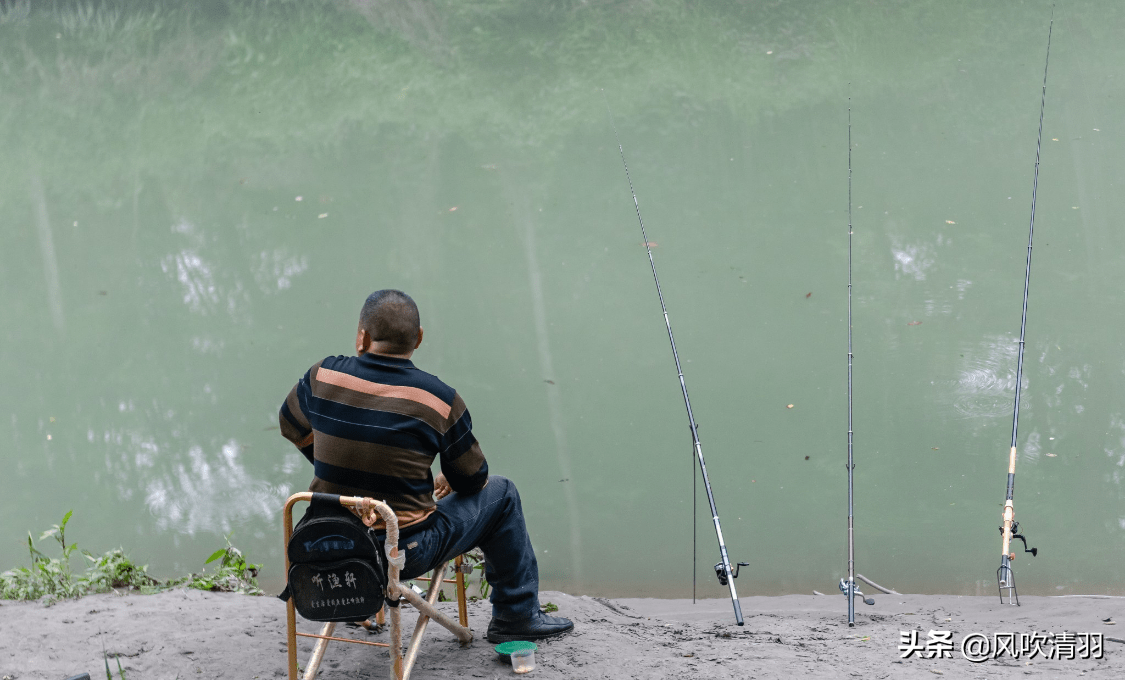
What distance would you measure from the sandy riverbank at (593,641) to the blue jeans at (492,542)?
12 cm

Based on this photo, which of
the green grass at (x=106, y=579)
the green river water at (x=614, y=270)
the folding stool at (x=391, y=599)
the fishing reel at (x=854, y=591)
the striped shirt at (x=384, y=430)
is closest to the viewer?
the folding stool at (x=391, y=599)

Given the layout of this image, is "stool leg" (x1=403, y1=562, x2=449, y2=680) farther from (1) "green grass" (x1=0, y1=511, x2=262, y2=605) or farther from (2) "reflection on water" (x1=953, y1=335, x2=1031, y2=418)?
(2) "reflection on water" (x1=953, y1=335, x2=1031, y2=418)

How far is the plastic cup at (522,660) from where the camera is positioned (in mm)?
1789

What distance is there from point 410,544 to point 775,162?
304 cm

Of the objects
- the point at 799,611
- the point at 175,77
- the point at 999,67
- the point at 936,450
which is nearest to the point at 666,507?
the point at 799,611

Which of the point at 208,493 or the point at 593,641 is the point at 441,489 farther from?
the point at 208,493

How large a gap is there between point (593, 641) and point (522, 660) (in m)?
0.24

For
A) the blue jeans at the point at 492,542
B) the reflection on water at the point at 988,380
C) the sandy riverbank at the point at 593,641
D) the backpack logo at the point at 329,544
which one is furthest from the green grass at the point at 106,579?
the reflection on water at the point at 988,380

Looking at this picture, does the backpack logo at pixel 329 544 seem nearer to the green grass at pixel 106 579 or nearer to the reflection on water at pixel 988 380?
the green grass at pixel 106 579

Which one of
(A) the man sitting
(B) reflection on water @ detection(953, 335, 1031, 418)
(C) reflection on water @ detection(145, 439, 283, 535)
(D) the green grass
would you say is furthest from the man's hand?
(B) reflection on water @ detection(953, 335, 1031, 418)

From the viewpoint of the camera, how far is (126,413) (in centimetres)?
327

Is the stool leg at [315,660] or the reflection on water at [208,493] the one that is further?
the reflection on water at [208,493]

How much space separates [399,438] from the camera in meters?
1.63

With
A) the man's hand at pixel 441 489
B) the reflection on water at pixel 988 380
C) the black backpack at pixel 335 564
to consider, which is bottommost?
the black backpack at pixel 335 564
